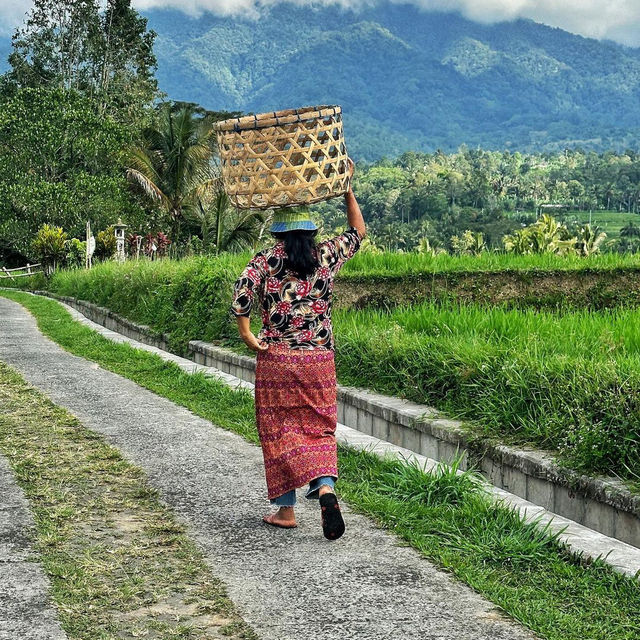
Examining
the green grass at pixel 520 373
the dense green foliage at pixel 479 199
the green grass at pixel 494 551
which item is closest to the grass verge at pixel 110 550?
the green grass at pixel 494 551

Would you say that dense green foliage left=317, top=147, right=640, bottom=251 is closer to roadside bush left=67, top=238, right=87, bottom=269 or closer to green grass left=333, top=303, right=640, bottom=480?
roadside bush left=67, top=238, right=87, bottom=269

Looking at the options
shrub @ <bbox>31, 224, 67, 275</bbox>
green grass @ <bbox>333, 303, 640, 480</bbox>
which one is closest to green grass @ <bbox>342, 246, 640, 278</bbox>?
green grass @ <bbox>333, 303, 640, 480</bbox>

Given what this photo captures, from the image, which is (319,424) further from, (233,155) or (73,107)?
(73,107)

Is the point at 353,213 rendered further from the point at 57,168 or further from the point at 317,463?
the point at 57,168

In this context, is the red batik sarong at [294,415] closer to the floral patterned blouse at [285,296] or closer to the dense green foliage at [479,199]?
the floral patterned blouse at [285,296]

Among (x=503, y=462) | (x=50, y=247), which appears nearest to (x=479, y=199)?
(x=50, y=247)

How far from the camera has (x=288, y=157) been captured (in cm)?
464

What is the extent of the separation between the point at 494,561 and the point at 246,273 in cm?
166

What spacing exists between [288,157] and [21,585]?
227 centimetres

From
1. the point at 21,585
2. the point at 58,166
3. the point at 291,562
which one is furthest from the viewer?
the point at 58,166

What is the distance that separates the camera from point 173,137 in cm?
3262

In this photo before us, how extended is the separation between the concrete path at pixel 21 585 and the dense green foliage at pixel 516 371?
2578mm

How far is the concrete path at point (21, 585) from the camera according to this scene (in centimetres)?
313

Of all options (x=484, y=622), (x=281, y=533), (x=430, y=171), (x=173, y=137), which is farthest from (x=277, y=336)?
(x=430, y=171)
